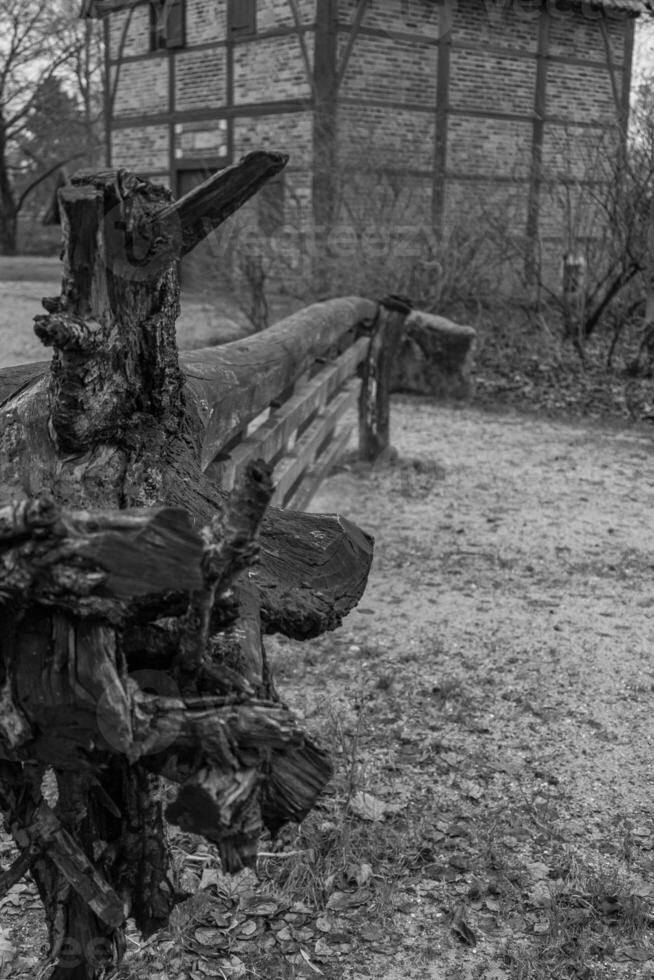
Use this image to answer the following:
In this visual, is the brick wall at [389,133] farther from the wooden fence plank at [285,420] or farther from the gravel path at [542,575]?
the wooden fence plank at [285,420]

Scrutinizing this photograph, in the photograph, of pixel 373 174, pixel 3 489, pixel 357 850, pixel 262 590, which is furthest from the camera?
pixel 373 174

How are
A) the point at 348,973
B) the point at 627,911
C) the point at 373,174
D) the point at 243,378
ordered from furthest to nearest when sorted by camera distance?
the point at 373,174 → the point at 243,378 → the point at 627,911 → the point at 348,973

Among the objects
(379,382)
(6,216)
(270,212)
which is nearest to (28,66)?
(6,216)

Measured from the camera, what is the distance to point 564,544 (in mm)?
5570

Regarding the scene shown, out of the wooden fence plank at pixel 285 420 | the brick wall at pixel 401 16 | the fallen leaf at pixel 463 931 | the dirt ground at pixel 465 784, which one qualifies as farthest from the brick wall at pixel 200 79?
the fallen leaf at pixel 463 931

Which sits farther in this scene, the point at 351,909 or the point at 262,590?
the point at 351,909

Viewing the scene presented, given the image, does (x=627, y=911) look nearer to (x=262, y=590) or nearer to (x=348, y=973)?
(x=348, y=973)

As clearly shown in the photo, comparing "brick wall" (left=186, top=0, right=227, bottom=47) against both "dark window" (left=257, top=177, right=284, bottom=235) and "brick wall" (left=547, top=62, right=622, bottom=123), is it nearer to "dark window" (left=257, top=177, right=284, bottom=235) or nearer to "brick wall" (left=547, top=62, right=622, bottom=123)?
"dark window" (left=257, top=177, right=284, bottom=235)

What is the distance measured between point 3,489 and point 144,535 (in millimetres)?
522

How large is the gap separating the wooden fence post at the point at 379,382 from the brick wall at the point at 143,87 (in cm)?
1226

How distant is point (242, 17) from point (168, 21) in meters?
1.69

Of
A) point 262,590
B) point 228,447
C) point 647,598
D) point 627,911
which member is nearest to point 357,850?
point 627,911

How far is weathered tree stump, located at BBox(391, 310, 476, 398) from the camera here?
9945 millimetres

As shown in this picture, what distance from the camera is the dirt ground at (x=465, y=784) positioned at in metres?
2.41
